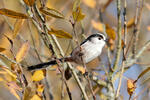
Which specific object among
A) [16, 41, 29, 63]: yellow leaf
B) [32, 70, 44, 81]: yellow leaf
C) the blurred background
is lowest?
[32, 70, 44, 81]: yellow leaf

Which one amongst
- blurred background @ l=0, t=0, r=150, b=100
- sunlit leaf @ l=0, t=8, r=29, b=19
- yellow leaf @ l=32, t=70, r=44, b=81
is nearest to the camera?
sunlit leaf @ l=0, t=8, r=29, b=19

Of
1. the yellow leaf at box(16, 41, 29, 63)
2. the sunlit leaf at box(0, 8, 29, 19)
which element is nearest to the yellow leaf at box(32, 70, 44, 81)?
the yellow leaf at box(16, 41, 29, 63)

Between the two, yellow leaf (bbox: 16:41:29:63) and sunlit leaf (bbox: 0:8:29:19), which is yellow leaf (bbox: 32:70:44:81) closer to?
yellow leaf (bbox: 16:41:29:63)

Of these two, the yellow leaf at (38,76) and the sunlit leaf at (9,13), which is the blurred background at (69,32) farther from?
the sunlit leaf at (9,13)

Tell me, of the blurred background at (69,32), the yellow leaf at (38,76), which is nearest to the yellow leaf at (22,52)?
the yellow leaf at (38,76)

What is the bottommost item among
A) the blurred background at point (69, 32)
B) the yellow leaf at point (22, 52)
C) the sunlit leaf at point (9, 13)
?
the yellow leaf at point (22, 52)

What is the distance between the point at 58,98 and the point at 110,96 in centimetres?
142

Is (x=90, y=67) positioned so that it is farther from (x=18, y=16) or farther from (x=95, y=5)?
(x=18, y=16)

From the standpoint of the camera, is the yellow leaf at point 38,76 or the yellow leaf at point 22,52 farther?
the yellow leaf at point 38,76

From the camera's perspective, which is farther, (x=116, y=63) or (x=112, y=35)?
(x=116, y=63)

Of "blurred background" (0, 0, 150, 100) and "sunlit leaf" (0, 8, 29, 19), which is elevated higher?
"blurred background" (0, 0, 150, 100)

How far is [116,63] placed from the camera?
2.11 metres

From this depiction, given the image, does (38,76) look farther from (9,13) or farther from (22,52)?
(9,13)

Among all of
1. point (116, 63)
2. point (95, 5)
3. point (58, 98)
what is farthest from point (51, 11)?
point (58, 98)
